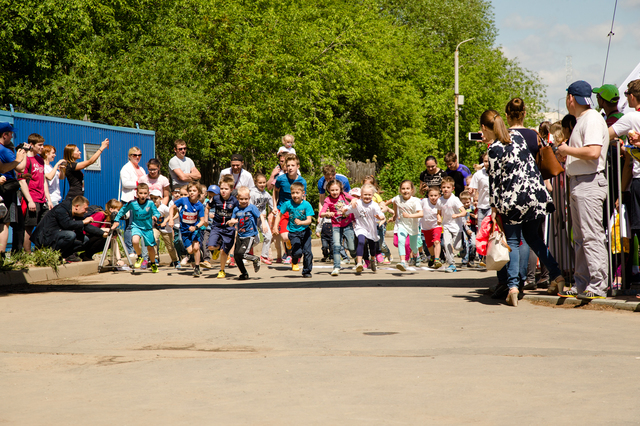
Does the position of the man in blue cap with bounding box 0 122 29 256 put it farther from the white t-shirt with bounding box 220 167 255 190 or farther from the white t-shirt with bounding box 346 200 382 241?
the white t-shirt with bounding box 346 200 382 241

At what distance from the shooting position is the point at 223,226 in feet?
40.0

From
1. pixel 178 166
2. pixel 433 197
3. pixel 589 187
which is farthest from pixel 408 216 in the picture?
pixel 589 187

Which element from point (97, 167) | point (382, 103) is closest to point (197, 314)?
point (97, 167)

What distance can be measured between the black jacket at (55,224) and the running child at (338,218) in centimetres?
395

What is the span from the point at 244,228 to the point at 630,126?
5.90 meters

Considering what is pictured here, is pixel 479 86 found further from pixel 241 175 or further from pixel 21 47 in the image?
pixel 241 175

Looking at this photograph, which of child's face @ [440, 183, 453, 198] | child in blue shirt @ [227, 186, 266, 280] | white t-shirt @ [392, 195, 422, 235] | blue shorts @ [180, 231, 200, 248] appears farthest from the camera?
child's face @ [440, 183, 453, 198]

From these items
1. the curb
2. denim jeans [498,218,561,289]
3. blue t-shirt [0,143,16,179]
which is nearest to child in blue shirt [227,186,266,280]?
blue t-shirt [0,143,16,179]

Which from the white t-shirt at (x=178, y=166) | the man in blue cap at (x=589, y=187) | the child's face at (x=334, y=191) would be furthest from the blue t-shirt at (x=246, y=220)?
the man in blue cap at (x=589, y=187)

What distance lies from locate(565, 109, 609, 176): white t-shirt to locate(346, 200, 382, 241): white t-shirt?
16.2ft

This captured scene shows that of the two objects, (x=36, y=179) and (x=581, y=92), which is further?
(x=36, y=179)

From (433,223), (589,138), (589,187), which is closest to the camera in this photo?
(589,138)

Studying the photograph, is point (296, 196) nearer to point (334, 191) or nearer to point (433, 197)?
point (334, 191)

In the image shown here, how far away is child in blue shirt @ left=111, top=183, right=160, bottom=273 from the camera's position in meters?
13.1
